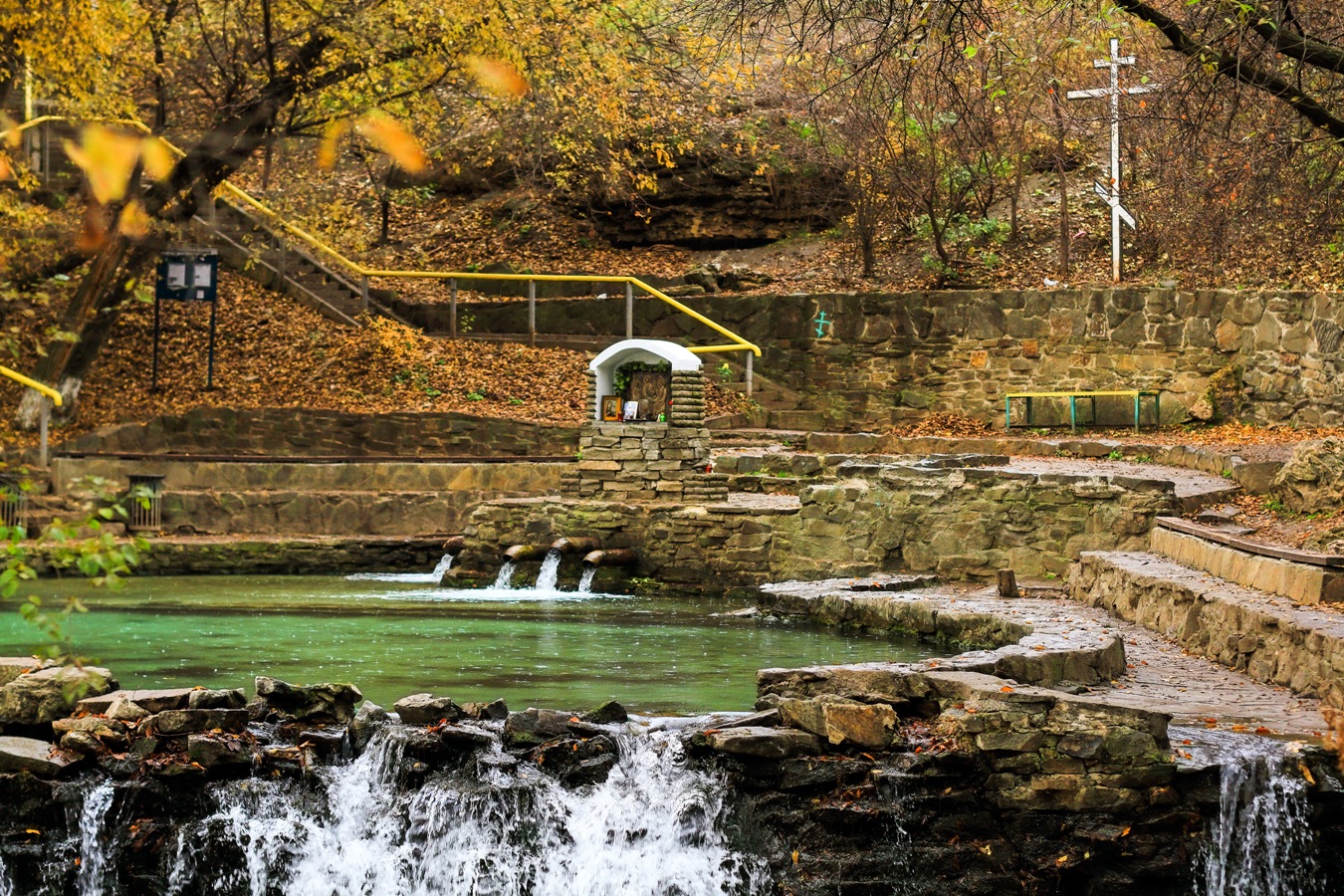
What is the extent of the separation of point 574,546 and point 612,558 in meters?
0.44

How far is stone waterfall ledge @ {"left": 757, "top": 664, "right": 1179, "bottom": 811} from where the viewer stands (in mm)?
7480

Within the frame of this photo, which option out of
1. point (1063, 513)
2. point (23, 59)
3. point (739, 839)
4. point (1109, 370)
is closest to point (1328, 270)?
point (1109, 370)

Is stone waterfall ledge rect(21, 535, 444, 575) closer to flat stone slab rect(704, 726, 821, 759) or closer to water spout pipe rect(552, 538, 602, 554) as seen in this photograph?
water spout pipe rect(552, 538, 602, 554)

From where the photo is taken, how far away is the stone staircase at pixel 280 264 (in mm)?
24672

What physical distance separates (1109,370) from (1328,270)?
3.19m

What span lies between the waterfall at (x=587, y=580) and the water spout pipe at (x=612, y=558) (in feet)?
0.20

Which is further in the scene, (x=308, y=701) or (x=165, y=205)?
(x=165, y=205)

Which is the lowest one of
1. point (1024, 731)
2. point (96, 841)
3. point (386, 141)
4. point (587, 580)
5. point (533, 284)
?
point (96, 841)

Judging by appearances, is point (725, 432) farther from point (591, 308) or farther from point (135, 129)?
point (135, 129)

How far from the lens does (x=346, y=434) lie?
21.0m

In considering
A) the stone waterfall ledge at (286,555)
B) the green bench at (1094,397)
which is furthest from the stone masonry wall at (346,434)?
the green bench at (1094,397)

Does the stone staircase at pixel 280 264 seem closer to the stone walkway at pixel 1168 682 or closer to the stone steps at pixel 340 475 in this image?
the stone steps at pixel 340 475

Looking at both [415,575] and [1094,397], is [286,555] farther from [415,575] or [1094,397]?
[1094,397]

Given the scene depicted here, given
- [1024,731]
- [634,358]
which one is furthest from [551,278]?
[1024,731]
